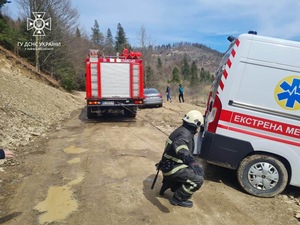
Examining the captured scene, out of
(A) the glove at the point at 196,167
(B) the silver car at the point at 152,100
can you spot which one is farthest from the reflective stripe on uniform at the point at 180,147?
(B) the silver car at the point at 152,100

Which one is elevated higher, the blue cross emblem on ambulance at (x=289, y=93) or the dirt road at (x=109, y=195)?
the blue cross emblem on ambulance at (x=289, y=93)

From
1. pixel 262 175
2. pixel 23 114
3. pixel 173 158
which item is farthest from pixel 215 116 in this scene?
pixel 23 114

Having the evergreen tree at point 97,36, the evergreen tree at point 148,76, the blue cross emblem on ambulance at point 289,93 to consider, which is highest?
the blue cross emblem on ambulance at point 289,93

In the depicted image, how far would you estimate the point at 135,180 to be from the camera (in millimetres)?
5445

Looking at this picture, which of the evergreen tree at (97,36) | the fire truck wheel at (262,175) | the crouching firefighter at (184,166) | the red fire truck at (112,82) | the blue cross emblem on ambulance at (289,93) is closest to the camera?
the crouching firefighter at (184,166)

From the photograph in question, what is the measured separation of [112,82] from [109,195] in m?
7.93

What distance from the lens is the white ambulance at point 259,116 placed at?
4625 millimetres

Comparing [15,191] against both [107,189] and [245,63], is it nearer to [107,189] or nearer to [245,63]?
[107,189]

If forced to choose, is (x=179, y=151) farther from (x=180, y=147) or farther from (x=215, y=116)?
(x=215, y=116)

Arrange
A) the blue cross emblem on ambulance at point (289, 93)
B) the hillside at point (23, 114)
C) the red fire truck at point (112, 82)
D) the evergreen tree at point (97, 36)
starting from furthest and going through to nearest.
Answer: the evergreen tree at point (97, 36)
the red fire truck at point (112, 82)
the hillside at point (23, 114)
the blue cross emblem on ambulance at point (289, 93)

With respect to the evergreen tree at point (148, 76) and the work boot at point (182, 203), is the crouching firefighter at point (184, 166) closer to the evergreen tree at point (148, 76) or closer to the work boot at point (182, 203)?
the work boot at point (182, 203)

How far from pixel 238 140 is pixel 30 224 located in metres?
3.53

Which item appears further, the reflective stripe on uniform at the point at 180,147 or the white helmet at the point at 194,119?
the white helmet at the point at 194,119

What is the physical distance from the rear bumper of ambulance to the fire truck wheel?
14 centimetres
